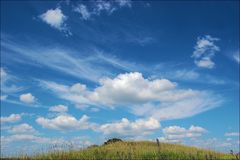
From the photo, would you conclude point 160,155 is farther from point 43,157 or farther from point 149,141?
point 149,141

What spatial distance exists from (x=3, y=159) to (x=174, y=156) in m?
18.2

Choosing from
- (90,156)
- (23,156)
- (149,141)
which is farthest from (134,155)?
(149,141)

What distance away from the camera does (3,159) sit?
38344 millimetres

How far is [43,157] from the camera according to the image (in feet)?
132

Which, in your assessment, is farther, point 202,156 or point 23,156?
point 202,156

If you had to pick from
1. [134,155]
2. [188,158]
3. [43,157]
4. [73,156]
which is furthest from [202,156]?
[43,157]

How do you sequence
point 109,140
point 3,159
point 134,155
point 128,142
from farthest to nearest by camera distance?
point 109,140, point 128,142, point 134,155, point 3,159

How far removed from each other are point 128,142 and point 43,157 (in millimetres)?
18806

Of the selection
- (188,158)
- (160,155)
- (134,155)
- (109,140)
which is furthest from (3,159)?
(109,140)

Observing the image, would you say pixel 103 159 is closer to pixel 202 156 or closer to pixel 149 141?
pixel 202 156

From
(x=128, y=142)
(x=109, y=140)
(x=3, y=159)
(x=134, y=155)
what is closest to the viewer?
(x=3, y=159)

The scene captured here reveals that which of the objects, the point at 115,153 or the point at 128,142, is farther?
the point at 128,142

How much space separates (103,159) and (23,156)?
344 inches

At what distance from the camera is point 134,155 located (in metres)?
41.0
